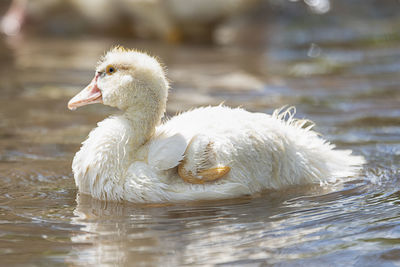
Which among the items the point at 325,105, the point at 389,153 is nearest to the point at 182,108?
the point at 325,105

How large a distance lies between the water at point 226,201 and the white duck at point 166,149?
0.38ft

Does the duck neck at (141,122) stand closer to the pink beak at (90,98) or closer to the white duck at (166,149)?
the white duck at (166,149)

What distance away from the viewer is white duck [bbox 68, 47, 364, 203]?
5.02m

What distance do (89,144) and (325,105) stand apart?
3.89 m

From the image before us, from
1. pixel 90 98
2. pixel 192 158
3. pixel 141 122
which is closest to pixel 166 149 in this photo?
pixel 192 158

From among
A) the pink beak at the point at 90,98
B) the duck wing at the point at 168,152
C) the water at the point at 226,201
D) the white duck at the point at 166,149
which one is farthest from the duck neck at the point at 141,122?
the water at the point at 226,201

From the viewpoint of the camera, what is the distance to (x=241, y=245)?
13.6ft

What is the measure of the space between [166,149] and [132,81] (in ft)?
2.02

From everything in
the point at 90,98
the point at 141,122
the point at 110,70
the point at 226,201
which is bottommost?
the point at 226,201

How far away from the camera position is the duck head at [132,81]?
206 inches

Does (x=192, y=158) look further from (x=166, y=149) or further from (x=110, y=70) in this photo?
(x=110, y=70)

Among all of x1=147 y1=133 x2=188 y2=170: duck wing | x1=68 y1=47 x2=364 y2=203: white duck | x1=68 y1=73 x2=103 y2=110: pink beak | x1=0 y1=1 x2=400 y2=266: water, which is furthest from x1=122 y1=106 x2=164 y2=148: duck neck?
x1=0 y1=1 x2=400 y2=266: water

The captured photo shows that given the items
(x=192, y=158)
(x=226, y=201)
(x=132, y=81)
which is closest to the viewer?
(x=192, y=158)

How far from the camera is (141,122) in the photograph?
5262mm
